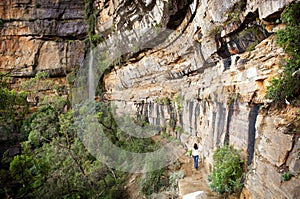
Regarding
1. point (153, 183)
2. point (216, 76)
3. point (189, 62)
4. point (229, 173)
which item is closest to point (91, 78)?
point (189, 62)

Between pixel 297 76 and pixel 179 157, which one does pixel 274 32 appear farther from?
pixel 179 157

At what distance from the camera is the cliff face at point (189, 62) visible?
134 inches

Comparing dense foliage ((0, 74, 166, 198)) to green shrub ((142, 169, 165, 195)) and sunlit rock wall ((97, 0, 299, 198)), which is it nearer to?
green shrub ((142, 169, 165, 195))

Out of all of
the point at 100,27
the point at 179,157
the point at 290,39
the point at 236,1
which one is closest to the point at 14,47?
the point at 100,27

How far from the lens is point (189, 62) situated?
7.26m

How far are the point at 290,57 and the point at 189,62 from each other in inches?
167

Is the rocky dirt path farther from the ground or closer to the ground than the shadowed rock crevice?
closer to the ground

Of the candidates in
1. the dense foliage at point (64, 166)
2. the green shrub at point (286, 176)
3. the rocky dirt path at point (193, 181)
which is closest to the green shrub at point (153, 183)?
the dense foliage at point (64, 166)

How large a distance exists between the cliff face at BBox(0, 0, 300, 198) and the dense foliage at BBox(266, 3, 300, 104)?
22 cm

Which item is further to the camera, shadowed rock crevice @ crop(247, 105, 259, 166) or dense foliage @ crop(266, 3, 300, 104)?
shadowed rock crevice @ crop(247, 105, 259, 166)

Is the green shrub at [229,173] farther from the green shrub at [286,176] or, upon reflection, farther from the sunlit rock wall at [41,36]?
the sunlit rock wall at [41,36]

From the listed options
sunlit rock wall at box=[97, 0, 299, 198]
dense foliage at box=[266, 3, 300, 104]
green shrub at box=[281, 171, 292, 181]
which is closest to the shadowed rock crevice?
sunlit rock wall at box=[97, 0, 299, 198]

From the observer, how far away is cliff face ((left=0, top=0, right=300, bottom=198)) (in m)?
3.40

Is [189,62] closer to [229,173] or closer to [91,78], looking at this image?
[229,173]
